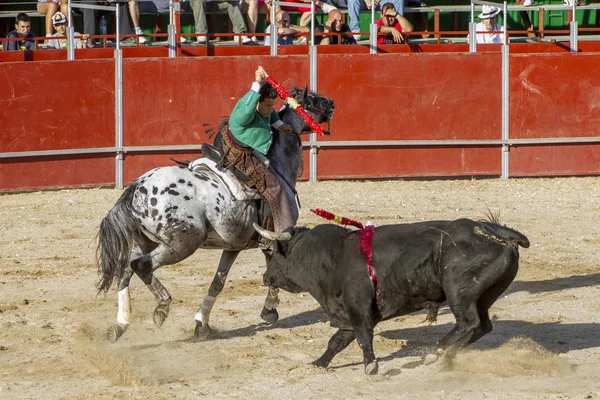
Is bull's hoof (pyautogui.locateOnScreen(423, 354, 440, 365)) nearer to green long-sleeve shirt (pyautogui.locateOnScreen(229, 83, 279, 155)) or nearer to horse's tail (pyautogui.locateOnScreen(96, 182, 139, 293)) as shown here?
green long-sleeve shirt (pyautogui.locateOnScreen(229, 83, 279, 155))

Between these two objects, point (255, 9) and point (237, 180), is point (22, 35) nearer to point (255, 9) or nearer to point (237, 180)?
point (255, 9)

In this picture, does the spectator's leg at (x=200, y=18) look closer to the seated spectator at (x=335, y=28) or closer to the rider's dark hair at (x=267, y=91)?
the seated spectator at (x=335, y=28)

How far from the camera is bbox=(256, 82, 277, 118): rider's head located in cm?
790

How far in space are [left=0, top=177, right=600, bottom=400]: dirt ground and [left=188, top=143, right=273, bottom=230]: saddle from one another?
0.87 meters

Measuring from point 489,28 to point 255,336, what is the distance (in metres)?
9.59

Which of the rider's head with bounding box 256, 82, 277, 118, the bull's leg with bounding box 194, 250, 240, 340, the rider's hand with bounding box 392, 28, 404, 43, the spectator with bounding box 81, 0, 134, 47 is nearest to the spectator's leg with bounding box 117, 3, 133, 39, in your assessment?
the spectator with bounding box 81, 0, 134, 47

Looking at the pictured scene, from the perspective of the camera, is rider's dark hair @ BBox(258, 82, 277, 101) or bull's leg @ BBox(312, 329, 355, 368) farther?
rider's dark hair @ BBox(258, 82, 277, 101)

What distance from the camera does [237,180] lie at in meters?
7.96

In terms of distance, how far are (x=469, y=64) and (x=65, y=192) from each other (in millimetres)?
5622

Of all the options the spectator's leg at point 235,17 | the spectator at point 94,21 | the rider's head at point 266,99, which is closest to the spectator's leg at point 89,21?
the spectator at point 94,21

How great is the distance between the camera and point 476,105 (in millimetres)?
15523

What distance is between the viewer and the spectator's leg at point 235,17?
1628cm

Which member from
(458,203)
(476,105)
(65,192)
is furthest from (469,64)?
(65,192)

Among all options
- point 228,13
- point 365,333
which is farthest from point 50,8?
point 365,333
